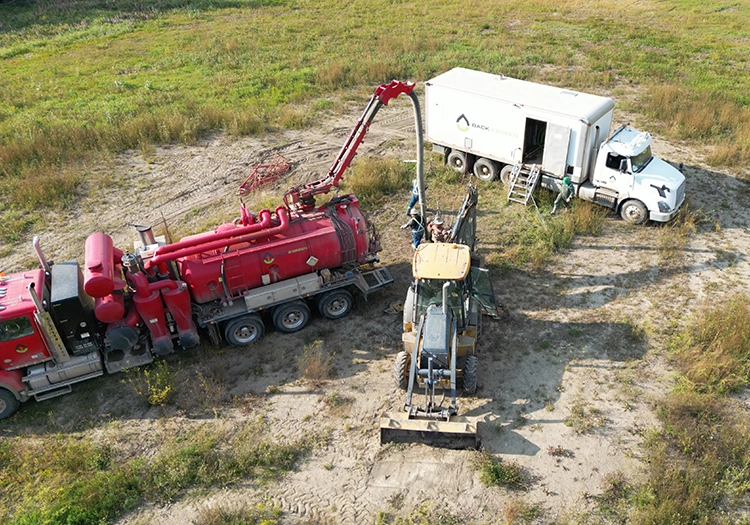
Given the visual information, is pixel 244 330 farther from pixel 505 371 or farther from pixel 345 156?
pixel 505 371

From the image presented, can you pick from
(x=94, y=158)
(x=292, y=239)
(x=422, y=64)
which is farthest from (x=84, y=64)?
(x=292, y=239)

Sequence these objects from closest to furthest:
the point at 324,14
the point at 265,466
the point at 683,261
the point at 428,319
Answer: the point at 265,466 → the point at 428,319 → the point at 683,261 → the point at 324,14

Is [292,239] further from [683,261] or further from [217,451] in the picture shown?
[683,261]

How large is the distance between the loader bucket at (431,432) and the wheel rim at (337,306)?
4.01 meters

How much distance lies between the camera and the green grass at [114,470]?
32.0 feet

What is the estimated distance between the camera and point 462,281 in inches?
456

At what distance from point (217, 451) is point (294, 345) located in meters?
3.30

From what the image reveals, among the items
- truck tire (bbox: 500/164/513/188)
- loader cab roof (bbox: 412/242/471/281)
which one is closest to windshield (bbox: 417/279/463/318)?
loader cab roof (bbox: 412/242/471/281)

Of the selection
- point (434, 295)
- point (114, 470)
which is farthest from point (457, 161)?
point (114, 470)

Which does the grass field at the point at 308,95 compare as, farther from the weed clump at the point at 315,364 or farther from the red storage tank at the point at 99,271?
the red storage tank at the point at 99,271

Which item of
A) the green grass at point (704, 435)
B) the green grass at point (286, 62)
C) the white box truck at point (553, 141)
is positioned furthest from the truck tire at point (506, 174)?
the green grass at point (286, 62)

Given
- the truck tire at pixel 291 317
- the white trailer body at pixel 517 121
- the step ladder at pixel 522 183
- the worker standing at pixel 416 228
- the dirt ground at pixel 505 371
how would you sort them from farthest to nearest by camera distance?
the step ladder at pixel 522 183 → the white trailer body at pixel 517 121 → the worker standing at pixel 416 228 → the truck tire at pixel 291 317 → the dirt ground at pixel 505 371

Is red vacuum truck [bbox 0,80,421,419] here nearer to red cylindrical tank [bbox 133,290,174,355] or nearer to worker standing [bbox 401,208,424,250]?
red cylindrical tank [bbox 133,290,174,355]

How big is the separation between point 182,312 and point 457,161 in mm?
11657
